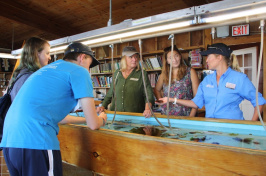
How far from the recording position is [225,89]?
1756 mm

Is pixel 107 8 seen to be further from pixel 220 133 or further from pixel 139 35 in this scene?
pixel 220 133

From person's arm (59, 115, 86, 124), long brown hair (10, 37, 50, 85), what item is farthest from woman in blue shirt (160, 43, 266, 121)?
long brown hair (10, 37, 50, 85)

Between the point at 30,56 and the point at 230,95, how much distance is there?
1707mm

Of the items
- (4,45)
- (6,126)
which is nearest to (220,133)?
(6,126)

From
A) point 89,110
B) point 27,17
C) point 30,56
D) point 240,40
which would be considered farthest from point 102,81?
point 89,110

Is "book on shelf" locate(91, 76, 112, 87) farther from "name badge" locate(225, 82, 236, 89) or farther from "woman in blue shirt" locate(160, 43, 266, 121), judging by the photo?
"name badge" locate(225, 82, 236, 89)

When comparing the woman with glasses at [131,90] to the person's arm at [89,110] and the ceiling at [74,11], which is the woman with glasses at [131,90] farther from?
the ceiling at [74,11]

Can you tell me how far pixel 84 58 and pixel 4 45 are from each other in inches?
286

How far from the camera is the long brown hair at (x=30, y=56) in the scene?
155 centimetres

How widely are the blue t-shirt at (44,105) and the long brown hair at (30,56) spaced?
51 cm

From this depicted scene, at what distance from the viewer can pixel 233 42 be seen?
376 cm

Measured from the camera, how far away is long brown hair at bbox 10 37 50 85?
5.08 feet

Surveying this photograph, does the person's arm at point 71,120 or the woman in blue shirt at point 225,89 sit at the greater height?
the woman in blue shirt at point 225,89

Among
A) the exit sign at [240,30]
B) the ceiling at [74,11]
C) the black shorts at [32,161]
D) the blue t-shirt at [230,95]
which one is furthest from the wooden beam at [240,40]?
the black shorts at [32,161]
